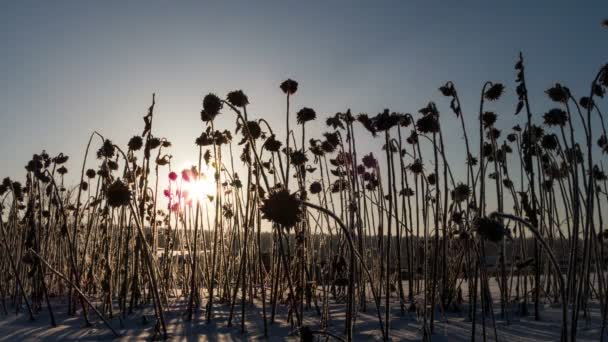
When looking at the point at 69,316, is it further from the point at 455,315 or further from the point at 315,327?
the point at 455,315

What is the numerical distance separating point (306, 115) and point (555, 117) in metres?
2.42

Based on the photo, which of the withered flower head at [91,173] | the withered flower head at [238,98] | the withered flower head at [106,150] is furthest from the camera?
the withered flower head at [91,173]

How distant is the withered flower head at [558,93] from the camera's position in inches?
163

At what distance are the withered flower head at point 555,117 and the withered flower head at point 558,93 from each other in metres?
0.19

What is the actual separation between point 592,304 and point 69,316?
20.1 feet

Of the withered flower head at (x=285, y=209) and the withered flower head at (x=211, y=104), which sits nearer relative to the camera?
the withered flower head at (x=285, y=209)

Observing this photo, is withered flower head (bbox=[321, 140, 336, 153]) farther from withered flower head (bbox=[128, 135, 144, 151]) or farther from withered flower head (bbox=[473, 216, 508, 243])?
withered flower head (bbox=[473, 216, 508, 243])

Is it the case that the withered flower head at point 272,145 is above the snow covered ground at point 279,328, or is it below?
above

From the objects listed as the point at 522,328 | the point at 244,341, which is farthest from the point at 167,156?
the point at 522,328

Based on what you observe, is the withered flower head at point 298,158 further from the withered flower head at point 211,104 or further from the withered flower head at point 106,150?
the withered flower head at point 106,150

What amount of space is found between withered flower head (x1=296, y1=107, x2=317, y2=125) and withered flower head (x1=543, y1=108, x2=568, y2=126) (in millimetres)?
2267

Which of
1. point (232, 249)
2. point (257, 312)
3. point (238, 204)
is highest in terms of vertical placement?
point (238, 204)

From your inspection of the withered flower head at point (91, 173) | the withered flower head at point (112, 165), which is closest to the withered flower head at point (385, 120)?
the withered flower head at point (112, 165)

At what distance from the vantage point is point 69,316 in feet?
17.2
